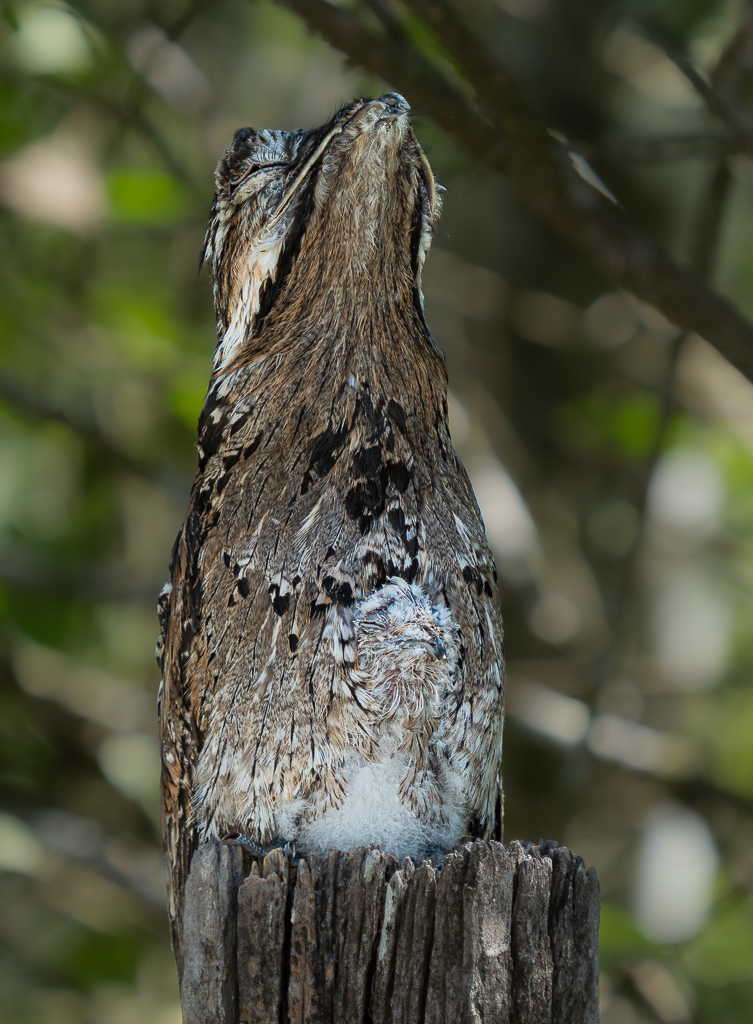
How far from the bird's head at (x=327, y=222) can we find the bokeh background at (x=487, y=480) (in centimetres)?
227

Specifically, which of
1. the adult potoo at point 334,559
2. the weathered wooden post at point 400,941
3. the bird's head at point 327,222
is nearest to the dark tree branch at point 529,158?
the bird's head at point 327,222

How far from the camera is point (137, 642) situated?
744 centimetres

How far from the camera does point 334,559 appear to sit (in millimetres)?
2568

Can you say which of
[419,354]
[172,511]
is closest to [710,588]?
[172,511]

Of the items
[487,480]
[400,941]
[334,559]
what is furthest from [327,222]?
[487,480]

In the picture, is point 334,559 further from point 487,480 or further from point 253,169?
point 487,480

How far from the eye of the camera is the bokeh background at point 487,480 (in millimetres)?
5590

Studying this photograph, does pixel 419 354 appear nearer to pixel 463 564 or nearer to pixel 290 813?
pixel 463 564

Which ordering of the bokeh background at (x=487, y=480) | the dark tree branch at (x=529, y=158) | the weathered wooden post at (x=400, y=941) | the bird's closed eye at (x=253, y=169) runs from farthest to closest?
the bokeh background at (x=487, y=480) → the dark tree branch at (x=529, y=158) → the bird's closed eye at (x=253, y=169) → the weathered wooden post at (x=400, y=941)

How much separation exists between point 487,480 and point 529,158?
7.94 feet

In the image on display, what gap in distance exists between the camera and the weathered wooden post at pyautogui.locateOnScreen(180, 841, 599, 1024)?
6.55 ft

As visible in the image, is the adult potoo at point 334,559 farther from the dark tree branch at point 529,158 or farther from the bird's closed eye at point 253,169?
the dark tree branch at point 529,158

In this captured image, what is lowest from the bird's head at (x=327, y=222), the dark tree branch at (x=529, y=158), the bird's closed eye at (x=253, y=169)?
the bird's head at (x=327, y=222)

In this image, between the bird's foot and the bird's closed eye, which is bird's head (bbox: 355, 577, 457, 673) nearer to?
the bird's foot
